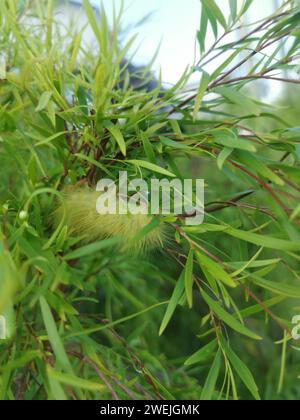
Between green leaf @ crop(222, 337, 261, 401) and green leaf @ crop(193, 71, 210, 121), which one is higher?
green leaf @ crop(193, 71, 210, 121)

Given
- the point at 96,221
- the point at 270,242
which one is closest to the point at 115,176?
the point at 96,221

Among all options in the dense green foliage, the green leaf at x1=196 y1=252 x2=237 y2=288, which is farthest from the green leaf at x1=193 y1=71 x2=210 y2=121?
the green leaf at x1=196 y1=252 x2=237 y2=288

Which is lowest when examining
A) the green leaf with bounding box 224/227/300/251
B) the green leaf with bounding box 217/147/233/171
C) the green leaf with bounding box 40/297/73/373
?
the green leaf with bounding box 40/297/73/373

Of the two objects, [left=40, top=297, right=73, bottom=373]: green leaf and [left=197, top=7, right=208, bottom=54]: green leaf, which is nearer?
[left=40, top=297, right=73, bottom=373]: green leaf

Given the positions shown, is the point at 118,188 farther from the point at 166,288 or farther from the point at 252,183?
the point at 166,288

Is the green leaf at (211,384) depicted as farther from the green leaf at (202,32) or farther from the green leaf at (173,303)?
the green leaf at (202,32)

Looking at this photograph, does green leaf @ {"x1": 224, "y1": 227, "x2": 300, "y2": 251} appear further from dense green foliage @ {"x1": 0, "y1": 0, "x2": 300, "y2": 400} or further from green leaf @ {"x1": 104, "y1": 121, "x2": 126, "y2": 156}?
green leaf @ {"x1": 104, "y1": 121, "x2": 126, "y2": 156}

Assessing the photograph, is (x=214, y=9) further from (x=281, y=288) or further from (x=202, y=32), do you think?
(x=281, y=288)
